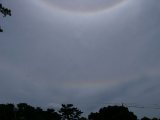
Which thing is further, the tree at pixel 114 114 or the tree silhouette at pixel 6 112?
the tree silhouette at pixel 6 112

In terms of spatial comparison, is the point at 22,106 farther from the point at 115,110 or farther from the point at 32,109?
the point at 115,110

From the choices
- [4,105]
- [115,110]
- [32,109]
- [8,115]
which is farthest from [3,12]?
[32,109]

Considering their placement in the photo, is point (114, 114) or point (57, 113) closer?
point (114, 114)

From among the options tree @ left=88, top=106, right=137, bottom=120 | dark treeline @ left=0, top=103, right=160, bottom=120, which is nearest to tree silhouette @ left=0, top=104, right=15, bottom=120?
dark treeline @ left=0, top=103, right=160, bottom=120

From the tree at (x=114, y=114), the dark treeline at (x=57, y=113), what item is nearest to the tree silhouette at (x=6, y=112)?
the dark treeline at (x=57, y=113)

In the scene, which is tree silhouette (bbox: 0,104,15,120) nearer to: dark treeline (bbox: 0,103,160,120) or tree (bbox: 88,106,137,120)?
Result: dark treeline (bbox: 0,103,160,120)

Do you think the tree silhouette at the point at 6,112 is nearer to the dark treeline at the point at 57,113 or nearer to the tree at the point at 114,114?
the dark treeline at the point at 57,113

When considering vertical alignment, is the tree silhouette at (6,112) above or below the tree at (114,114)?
above

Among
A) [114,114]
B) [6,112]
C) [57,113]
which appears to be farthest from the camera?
[57,113]
